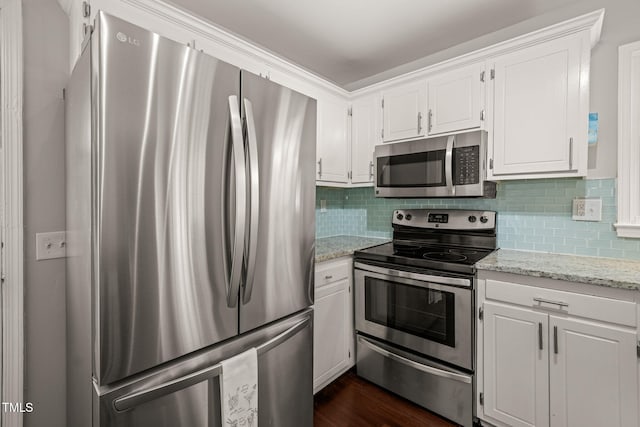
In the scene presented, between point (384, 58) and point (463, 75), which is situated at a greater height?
point (384, 58)

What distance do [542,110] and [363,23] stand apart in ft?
4.00

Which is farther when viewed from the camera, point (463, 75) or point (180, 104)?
point (463, 75)

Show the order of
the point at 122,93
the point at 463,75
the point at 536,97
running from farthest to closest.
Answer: the point at 463,75, the point at 536,97, the point at 122,93

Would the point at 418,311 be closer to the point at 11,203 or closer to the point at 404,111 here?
the point at 404,111

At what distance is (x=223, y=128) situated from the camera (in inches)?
44.1

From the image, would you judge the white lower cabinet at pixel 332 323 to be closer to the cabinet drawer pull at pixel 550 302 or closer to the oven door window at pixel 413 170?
the oven door window at pixel 413 170

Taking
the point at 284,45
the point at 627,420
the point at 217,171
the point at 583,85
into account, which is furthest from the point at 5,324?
the point at 583,85

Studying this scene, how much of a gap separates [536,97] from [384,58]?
1174 mm

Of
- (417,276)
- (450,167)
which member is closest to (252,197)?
(417,276)

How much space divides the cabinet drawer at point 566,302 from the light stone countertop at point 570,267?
0.08 m

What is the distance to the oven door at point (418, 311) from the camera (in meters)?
1.74

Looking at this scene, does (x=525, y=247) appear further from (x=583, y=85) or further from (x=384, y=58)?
(x=384, y=58)

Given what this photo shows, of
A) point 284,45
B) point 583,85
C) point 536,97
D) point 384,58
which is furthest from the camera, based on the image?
point 384,58

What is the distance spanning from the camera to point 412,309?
1.93m
